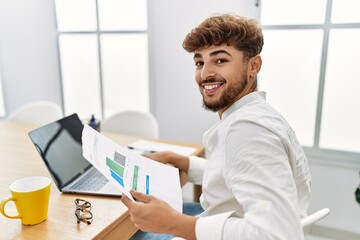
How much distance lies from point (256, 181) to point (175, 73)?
5.87 feet

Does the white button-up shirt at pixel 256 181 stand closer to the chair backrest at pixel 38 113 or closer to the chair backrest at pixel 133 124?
the chair backrest at pixel 133 124

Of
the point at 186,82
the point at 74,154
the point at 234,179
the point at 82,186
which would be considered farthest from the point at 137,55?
the point at 234,179

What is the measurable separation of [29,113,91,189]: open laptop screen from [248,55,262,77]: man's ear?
765 mm

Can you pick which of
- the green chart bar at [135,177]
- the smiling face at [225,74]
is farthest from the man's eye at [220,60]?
the green chart bar at [135,177]

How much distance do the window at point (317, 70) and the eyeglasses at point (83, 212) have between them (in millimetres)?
1539

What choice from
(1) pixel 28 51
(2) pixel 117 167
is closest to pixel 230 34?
(2) pixel 117 167

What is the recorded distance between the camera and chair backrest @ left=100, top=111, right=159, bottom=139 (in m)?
2.01

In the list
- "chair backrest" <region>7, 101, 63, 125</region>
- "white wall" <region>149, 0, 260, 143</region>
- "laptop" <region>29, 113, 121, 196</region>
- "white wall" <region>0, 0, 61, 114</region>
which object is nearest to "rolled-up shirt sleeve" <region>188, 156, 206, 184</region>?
"laptop" <region>29, 113, 121, 196</region>

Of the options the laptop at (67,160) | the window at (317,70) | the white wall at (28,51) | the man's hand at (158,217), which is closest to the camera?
the man's hand at (158,217)

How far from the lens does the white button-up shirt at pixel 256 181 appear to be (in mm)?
701

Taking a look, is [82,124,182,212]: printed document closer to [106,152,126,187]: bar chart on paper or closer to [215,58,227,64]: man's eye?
[106,152,126,187]: bar chart on paper

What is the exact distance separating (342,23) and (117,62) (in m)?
1.66

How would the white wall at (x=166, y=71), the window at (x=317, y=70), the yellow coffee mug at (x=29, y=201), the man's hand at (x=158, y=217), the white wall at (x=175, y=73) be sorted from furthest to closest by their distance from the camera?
the white wall at (x=175, y=73) → the white wall at (x=166, y=71) → the window at (x=317, y=70) → the yellow coffee mug at (x=29, y=201) → the man's hand at (x=158, y=217)

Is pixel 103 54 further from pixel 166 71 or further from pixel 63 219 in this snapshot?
pixel 63 219
